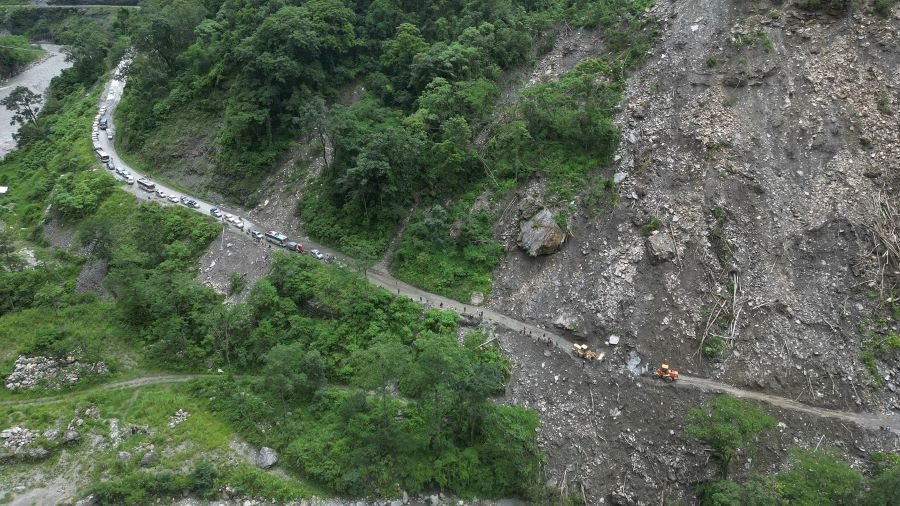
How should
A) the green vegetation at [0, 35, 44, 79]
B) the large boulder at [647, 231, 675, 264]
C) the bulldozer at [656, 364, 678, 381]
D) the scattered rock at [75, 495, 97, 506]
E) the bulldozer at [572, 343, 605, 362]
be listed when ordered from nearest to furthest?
the scattered rock at [75, 495, 97, 506] → the bulldozer at [656, 364, 678, 381] → the bulldozer at [572, 343, 605, 362] → the large boulder at [647, 231, 675, 264] → the green vegetation at [0, 35, 44, 79]

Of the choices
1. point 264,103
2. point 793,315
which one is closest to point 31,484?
point 264,103

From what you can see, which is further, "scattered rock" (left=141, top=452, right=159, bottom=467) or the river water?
the river water

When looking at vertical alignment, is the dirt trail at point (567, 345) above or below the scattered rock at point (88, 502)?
below

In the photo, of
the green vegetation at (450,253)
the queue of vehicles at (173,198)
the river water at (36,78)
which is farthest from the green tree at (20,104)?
the green vegetation at (450,253)

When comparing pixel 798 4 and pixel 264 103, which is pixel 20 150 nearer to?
pixel 264 103

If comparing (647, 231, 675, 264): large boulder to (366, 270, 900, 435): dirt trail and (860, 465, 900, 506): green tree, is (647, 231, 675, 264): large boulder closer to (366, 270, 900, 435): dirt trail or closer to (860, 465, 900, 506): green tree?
(366, 270, 900, 435): dirt trail

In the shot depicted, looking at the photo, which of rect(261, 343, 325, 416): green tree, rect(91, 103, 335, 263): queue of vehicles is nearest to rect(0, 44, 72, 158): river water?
rect(91, 103, 335, 263): queue of vehicles

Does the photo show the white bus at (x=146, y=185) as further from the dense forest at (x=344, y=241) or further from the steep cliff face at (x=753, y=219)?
the steep cliff face at (x=753, y=219)

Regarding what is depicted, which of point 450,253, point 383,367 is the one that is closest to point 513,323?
point 450,253
